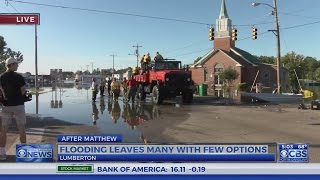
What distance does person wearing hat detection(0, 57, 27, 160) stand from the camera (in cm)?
367

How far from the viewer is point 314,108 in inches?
736

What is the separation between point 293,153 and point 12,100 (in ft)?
10.1

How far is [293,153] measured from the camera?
2523 mm

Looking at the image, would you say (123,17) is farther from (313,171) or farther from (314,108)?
(314,108)

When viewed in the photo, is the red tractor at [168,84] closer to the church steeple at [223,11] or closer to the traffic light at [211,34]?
the traffic light at [211,34]

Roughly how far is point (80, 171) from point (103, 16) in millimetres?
902

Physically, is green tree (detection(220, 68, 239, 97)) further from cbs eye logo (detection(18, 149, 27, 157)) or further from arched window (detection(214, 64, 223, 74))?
cbs eye logo (detection(18, 149, 27, 157))

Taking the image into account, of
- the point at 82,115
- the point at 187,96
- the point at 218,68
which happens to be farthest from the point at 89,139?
the point at 187,96

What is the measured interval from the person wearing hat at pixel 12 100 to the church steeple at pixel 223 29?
132 centimetres

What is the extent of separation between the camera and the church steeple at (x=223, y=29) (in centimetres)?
288

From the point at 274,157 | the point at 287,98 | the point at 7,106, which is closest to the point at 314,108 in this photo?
the point at 287,98

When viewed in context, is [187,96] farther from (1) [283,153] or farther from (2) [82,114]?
(1) [283,153]

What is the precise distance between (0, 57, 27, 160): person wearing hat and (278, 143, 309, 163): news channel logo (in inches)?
69.2

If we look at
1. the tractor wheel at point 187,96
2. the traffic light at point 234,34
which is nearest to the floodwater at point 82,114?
the traffic light at point 234,34
